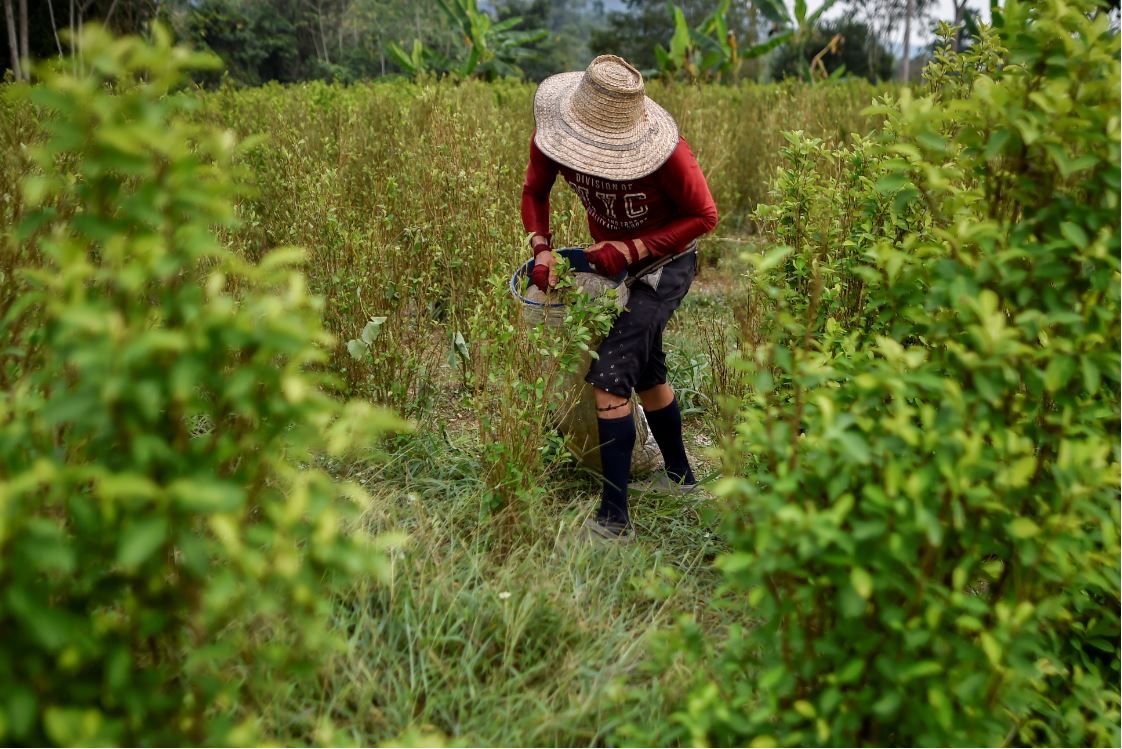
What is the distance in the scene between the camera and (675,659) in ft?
6.61

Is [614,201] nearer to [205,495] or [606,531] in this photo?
[606,531]

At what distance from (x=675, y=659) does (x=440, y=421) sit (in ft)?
4.69

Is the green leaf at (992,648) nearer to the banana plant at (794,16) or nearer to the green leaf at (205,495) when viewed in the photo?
the green leaf at (205,495)

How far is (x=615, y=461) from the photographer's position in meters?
2.73

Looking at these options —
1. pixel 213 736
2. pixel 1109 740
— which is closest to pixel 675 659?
pixel 1109 740

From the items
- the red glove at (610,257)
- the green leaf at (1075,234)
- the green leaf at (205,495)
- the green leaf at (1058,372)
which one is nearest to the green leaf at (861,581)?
the green leaf at (1058,372)

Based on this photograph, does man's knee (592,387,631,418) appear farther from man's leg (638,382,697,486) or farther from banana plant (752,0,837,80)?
banana plant (752,0,837,80)

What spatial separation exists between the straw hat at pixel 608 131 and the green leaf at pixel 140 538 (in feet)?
5.81

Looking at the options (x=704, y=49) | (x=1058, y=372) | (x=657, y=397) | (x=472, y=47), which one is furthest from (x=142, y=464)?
(x=704, y=49)

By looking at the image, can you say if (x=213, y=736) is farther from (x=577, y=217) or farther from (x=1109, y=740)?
(x=577, y=217)

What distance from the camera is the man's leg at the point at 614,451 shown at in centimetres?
268

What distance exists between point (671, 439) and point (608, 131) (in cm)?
117

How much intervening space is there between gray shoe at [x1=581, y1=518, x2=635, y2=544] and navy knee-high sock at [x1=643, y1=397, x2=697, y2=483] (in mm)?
464

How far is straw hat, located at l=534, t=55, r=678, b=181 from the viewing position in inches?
101
